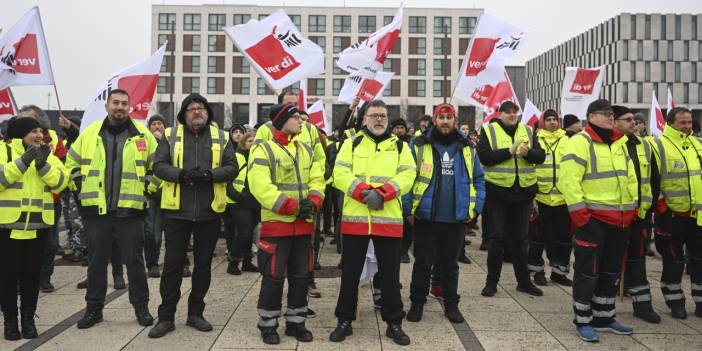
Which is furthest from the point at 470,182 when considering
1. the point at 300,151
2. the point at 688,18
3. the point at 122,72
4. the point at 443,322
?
the point at 688,18

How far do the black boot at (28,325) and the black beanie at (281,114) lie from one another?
2.97 metres

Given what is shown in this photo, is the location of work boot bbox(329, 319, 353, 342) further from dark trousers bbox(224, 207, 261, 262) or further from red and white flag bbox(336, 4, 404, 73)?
red and white flag bbox(336, 4, 404, 73)

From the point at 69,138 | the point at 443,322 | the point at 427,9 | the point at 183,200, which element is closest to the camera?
the point at 183,200

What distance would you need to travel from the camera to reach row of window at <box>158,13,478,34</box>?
258 ft

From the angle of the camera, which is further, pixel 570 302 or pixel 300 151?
pixel 570 302

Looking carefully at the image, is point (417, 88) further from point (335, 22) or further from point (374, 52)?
point (374, 52)

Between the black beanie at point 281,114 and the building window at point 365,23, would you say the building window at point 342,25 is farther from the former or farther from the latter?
the black beanie at point 281,114

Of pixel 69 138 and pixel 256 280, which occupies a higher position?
pixel 69 138

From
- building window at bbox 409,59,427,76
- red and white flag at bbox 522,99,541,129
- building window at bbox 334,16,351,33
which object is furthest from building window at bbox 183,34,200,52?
red and white flag at bbox 522,99,541,129

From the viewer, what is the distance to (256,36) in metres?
8.35

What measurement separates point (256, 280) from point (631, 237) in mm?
4811

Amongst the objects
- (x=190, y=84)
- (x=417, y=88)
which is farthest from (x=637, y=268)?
(x=190, y=84)

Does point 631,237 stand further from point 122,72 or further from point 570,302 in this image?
point 122,72

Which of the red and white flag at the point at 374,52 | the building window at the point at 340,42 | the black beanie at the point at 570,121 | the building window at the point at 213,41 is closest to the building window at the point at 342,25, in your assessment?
the building window at the point at 340,42
